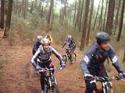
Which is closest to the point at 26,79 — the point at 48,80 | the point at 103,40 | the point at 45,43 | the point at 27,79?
the point at 27,79

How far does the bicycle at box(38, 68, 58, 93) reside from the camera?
10784 millimetres

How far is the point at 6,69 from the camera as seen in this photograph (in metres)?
16.8

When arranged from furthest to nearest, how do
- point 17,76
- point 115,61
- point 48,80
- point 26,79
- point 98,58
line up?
point 17,76 < point 26,79 < point 48,80 < point 98,58 < point 115,61

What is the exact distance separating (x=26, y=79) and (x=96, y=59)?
7.73 metres

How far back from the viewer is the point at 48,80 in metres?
11.0

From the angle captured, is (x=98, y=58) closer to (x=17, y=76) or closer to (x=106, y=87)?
(x=106, y=87)

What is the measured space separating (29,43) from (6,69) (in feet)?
40.6

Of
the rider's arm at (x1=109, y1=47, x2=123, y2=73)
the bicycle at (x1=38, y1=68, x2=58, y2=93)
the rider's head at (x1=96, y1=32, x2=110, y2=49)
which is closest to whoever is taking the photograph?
the rider's head at (x1=96, y1=32, x2=110, y2=49)

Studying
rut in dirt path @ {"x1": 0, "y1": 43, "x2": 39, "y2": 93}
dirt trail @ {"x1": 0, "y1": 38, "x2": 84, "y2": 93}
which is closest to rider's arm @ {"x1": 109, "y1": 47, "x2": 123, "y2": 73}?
dirt trail @ {"x1": 0, "y1": 38, "x2": 84, "y2": 93}

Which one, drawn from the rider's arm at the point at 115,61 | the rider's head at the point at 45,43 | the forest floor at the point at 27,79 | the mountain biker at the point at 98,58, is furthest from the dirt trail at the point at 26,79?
the rider's arm at the point at 115,61

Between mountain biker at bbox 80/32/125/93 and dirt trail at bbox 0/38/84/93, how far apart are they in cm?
530

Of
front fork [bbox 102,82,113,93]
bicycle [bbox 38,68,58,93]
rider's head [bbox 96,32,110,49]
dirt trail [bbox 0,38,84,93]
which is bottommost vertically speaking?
dirt trail [bbox 0,38,84,93]

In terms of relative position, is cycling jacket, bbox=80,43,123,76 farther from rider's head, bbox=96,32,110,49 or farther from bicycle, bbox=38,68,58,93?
bicycle, bbox=38,68,58,93

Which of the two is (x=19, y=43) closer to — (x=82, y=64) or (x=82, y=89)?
(x=82, y=89)
